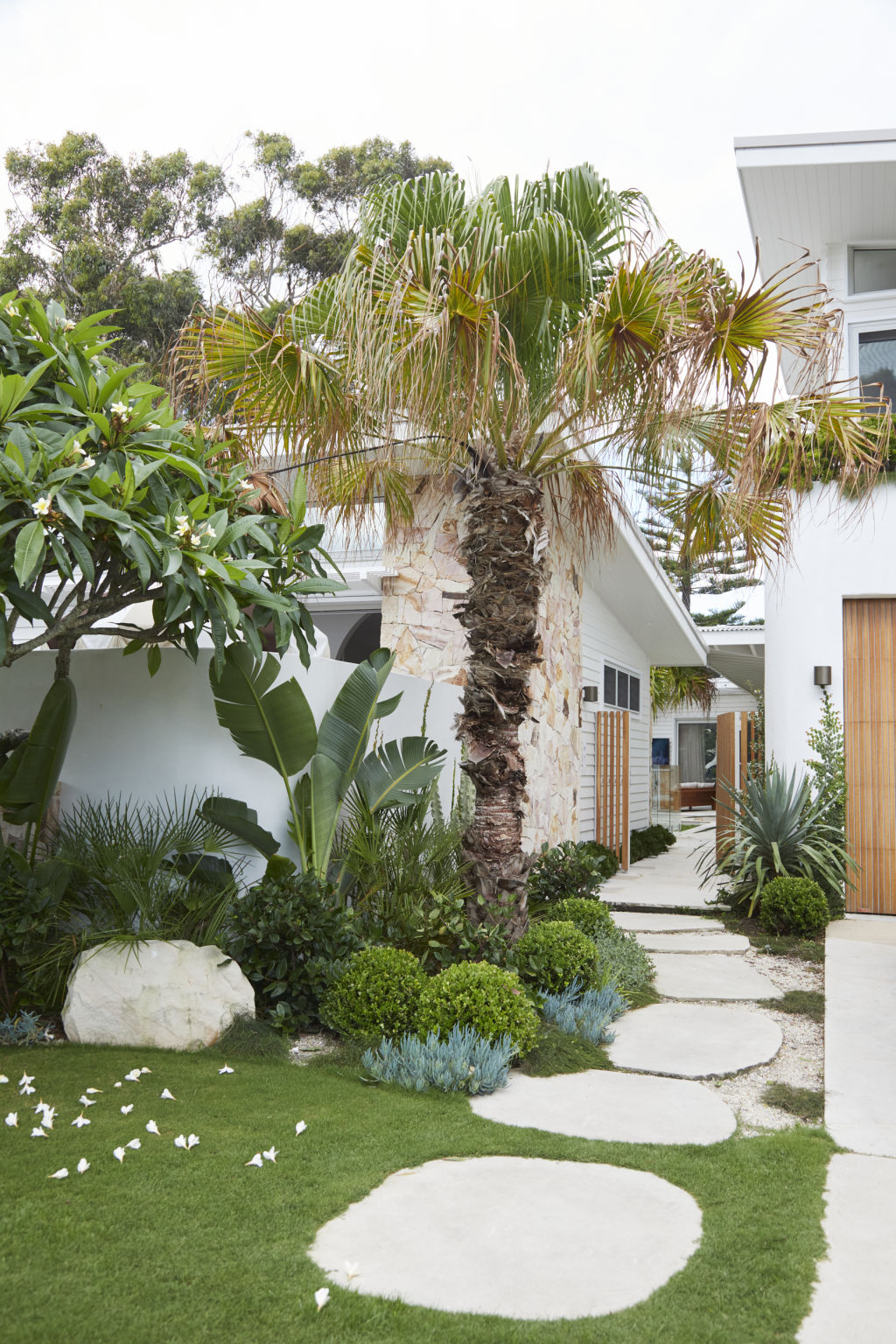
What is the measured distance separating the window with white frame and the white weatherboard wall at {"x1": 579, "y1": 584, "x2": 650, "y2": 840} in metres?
0.11

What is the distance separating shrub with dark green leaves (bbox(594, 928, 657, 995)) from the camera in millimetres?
6586

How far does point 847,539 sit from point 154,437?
8.00m

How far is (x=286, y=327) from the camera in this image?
612cm

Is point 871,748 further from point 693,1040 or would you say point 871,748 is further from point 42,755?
point 42,755

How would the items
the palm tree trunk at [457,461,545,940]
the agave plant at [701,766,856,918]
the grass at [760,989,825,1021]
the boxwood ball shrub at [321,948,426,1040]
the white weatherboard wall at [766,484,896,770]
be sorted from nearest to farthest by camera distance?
the boxwood ball shrub at [321,948,426,1040]
the palm tree trunk at [457,461,545,940]
the grass at [760,989,825,1021]
the agave plant at [701,766,856,918]
the white weatherboard wall at [766,484,896,770]

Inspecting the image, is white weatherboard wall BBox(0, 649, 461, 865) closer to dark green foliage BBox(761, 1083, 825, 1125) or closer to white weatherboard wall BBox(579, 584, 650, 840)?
dark green foliage BBox(761, 1083, 825, 1125)

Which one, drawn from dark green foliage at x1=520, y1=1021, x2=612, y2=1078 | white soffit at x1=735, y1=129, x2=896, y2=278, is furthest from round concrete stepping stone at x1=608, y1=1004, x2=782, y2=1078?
white soffit at x1=735, y1=129, x2=896, y2=278

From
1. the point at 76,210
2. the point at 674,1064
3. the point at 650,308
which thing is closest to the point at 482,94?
the point at 76,210

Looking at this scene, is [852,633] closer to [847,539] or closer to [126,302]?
[847,539]

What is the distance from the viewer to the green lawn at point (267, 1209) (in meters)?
2.56

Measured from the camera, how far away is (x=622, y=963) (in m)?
6.98

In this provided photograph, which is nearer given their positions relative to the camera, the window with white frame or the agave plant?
the agave plant

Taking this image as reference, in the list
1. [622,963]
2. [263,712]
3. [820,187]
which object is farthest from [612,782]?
[263,712]

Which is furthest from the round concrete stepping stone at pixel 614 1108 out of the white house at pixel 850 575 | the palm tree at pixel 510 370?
the white house at pixel 850 575
